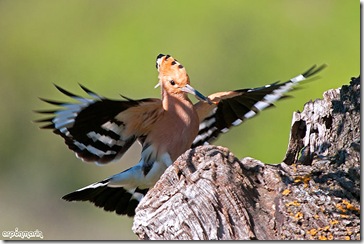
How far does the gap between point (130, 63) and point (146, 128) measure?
5.41 feet

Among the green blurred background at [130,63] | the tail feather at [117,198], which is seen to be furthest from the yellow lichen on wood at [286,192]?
the green blurred background at [130,63]

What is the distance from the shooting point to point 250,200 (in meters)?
2.66

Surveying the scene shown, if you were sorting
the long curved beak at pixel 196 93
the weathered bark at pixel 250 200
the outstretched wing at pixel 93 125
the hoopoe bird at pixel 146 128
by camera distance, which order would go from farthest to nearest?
the long curved beak at pixel 196 93, the hoopoe bird at pixel 146 128, the outstretched wing at pixel 93 125, the weathered bark at pixel 250 200

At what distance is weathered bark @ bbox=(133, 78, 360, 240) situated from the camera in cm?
258

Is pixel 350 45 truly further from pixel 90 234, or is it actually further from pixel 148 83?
pixel 90 234

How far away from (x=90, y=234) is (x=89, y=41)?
1.51 meters

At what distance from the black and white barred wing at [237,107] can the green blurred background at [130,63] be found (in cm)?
40

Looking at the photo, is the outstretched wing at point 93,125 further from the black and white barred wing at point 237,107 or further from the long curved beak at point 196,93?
the black and white barred wing at point 237,107

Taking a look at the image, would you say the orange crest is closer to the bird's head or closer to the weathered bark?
the bird's head

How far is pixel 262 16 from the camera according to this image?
16.4ft

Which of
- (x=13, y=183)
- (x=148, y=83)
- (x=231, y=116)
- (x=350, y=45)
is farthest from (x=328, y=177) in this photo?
(x=13, y=183)

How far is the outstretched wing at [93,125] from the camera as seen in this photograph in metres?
3.28

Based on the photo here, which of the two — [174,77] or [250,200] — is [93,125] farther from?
[250,200]

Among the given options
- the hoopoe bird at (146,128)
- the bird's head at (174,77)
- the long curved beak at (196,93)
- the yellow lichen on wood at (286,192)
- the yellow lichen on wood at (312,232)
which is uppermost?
the bird's head at (174,77)
